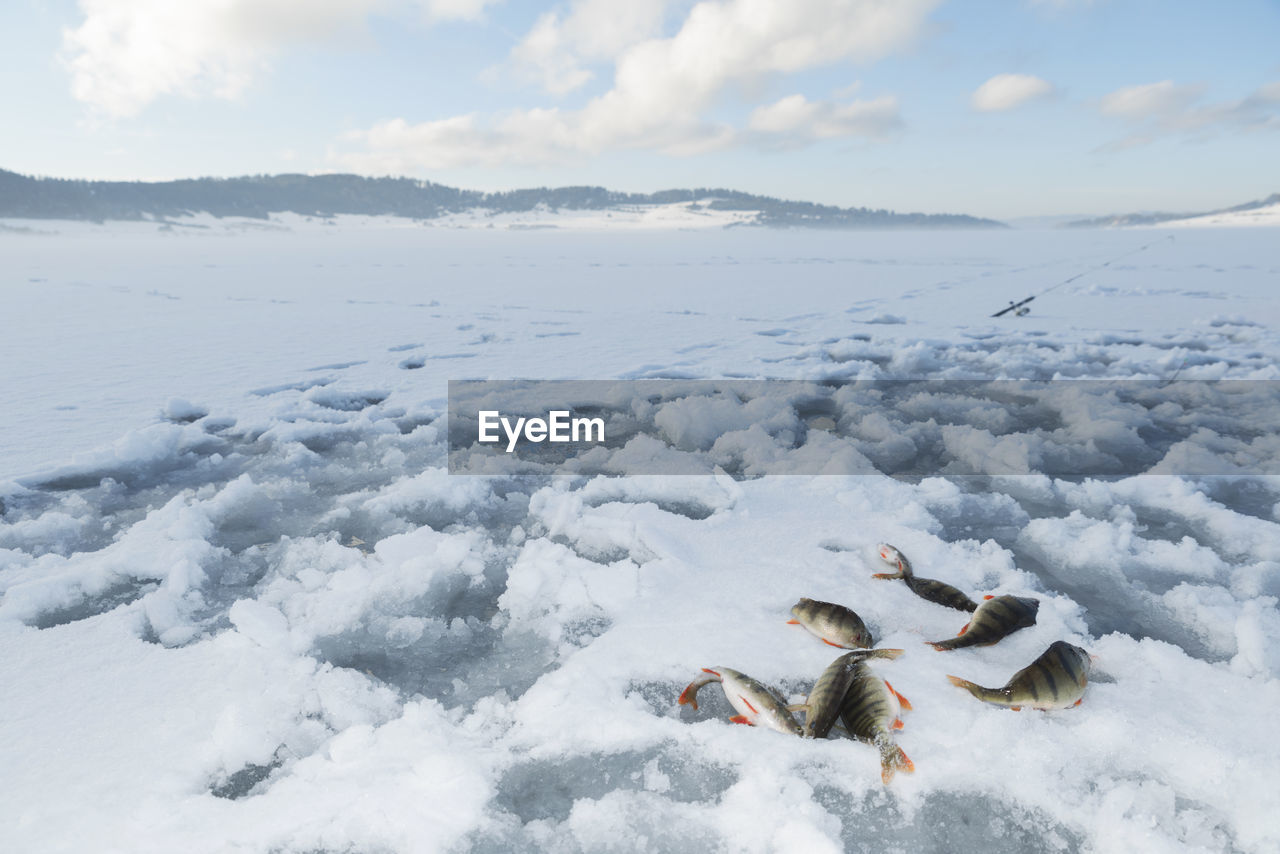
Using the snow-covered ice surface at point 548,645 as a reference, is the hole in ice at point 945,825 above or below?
below

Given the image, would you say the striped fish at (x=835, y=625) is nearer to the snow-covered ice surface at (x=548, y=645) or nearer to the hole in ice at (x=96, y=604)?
the snow-covered ice surface at (x=548, y=645)

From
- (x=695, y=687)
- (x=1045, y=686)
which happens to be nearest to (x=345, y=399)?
(x=695, y=687)

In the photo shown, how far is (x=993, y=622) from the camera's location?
99.5 inches

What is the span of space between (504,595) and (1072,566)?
280cm

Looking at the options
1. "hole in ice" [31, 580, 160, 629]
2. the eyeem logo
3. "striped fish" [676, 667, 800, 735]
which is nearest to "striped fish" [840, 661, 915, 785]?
"striped fish" [676, 667, 800, 735]

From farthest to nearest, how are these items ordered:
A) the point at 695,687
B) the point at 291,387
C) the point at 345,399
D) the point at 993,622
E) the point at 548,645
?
the point at 291,387 → the point at 345,399 → the point at 548,645 → the point at 993,622 → the point at 695,687

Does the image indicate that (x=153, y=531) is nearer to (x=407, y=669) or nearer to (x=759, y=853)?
(x=407, y=669)

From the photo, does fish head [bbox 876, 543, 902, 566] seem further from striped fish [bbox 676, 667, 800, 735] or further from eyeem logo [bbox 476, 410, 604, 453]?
eyeem logo [bbox 476, 410, 604, 453]

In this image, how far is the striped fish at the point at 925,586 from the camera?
109 inches
